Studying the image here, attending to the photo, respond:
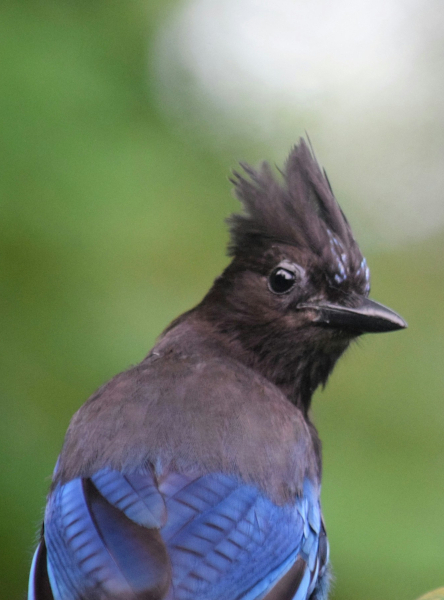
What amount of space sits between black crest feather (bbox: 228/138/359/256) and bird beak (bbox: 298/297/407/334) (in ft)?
0.61

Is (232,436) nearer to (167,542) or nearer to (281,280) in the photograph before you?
(167,542)

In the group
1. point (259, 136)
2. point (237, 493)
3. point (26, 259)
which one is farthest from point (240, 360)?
point (259, 136)

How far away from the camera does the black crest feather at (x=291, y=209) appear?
3211 mm

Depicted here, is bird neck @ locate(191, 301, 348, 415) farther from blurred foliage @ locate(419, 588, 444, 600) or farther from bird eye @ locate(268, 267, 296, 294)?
blurred foliage @ locate(419, 588, 444, 600)

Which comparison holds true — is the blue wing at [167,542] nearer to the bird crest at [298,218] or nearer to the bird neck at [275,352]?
the bird neck at [275,352]

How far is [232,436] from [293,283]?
0.71m

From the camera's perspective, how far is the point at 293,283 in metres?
3.20

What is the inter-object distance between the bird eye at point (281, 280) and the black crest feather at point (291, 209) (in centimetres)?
10

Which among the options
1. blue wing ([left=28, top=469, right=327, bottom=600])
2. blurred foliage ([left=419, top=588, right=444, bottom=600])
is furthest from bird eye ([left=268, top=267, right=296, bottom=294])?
blurred foliage ([left=419, top=588, right=444, bottom=600])

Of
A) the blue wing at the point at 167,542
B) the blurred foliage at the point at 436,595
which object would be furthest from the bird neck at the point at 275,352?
the blurred foliage at the point at 436,595

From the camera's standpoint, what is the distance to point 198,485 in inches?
98.0

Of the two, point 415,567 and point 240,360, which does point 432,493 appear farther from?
point 240,360

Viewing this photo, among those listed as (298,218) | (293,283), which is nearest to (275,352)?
(293,283)

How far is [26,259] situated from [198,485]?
4.77 ft
